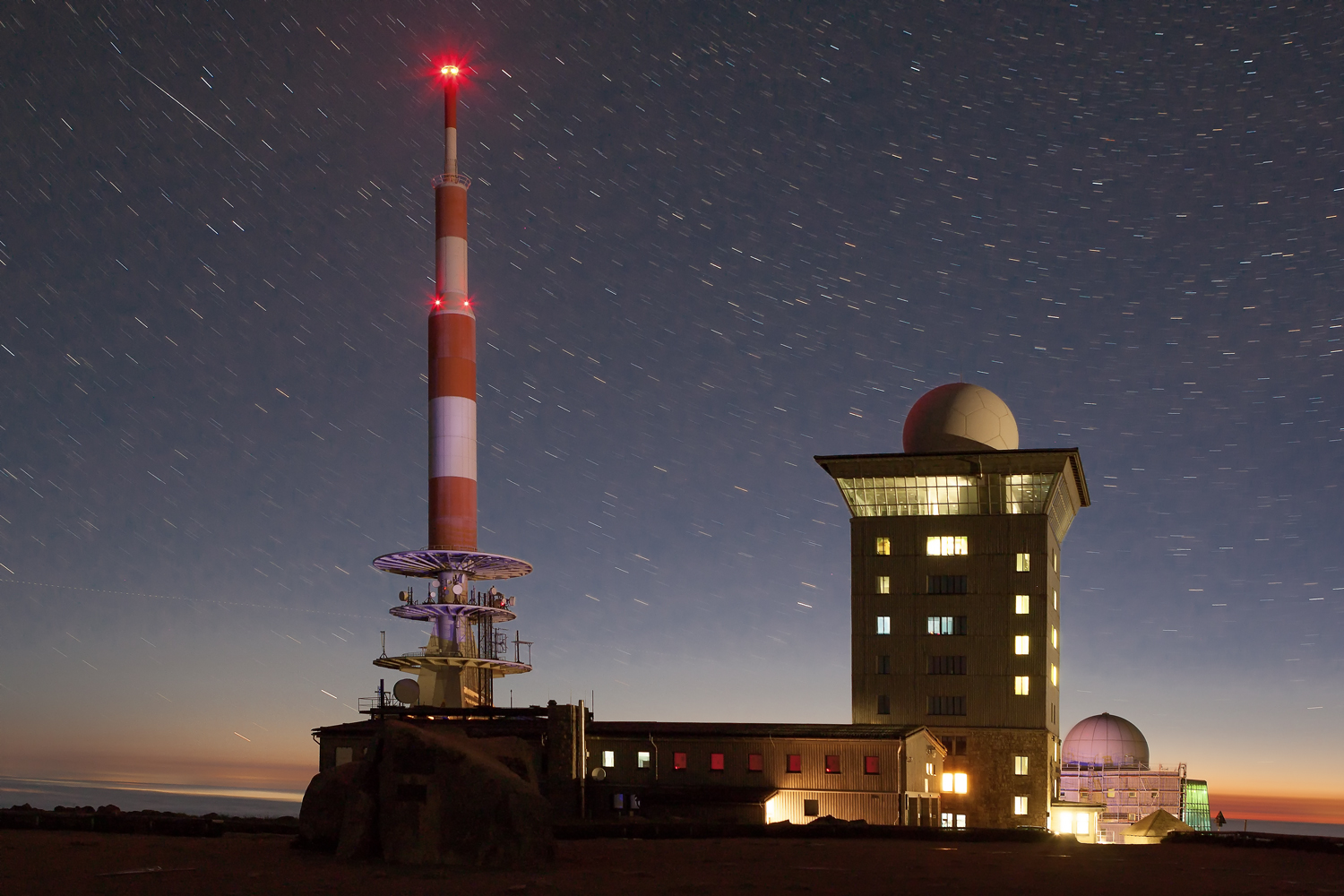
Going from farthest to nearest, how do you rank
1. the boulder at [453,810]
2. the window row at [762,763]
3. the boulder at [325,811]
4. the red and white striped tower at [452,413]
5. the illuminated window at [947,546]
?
the red and white striped tower at [452,413], the illuminated window at [947,546], the window row at [762,763], the boulder at [325,811], the boulder at [453,810]

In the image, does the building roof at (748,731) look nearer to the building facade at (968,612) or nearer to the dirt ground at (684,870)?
the building facade at (968,612)

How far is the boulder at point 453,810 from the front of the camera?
2620 cm

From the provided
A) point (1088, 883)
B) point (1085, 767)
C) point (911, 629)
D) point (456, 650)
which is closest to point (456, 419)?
point (456, 650)

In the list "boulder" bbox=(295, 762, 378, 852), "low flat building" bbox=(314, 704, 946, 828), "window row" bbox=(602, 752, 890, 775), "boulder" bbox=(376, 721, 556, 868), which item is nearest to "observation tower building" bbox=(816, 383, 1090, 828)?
"low flat building" bbox=(314, 704, 946, 828)

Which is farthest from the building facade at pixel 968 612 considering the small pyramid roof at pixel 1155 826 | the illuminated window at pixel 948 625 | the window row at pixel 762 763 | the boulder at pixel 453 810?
the boulder at pixel 453 810

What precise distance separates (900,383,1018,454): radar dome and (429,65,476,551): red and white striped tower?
2929cm

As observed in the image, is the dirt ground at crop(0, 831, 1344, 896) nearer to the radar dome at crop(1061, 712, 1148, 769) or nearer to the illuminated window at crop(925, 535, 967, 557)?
the illuminated window at crop(925, 535, 967, 557)

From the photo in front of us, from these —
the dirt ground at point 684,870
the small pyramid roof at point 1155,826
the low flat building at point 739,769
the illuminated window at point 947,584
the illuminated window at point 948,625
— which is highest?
the illuminated window at point 947,584

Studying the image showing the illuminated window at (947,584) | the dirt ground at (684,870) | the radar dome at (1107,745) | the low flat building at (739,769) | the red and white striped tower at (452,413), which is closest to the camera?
the dirt ground at (684,870)

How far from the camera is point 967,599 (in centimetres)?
7762

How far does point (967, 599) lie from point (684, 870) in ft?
174

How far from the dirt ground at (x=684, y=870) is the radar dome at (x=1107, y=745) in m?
66.1

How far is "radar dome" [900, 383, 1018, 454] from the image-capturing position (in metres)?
80.2

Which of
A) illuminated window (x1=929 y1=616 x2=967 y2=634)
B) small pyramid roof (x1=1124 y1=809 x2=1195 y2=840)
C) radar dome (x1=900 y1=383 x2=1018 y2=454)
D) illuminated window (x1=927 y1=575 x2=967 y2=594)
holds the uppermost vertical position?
radar dome (x1=900 y1=383 x2=1018 y2=454)
